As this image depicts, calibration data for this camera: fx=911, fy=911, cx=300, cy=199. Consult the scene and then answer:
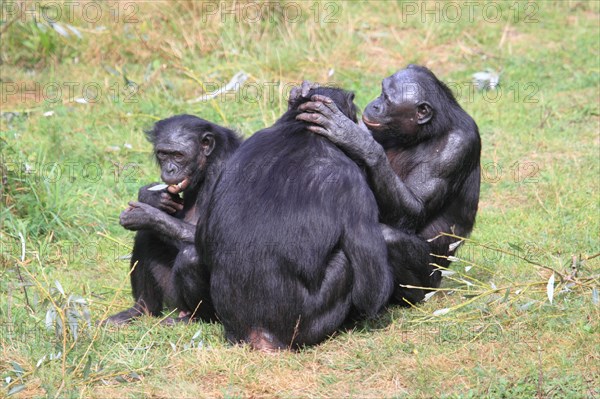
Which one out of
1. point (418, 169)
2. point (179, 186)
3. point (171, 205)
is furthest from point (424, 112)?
point (171, 205)

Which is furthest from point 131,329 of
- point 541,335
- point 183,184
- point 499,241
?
point 499,241

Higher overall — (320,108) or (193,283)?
(320,108)

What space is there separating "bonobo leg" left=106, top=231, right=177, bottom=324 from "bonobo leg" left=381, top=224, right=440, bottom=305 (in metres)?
1.52

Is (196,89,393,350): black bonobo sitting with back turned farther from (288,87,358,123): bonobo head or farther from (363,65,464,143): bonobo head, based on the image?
(363,65,464,143): bonobo head

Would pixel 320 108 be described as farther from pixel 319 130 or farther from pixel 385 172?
pixel 385 172

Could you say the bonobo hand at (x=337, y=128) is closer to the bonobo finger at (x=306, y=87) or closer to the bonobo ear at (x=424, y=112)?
the bonobo finger at (x=306, y=87)

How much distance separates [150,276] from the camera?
6281mm

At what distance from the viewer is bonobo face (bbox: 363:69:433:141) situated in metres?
6.08

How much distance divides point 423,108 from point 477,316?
145cm

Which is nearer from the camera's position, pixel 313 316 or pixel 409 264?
pixel 313 316

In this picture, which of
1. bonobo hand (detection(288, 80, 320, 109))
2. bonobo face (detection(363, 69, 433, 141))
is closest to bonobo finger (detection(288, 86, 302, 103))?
bonobo hand (detection(288, 80, 320, 109))

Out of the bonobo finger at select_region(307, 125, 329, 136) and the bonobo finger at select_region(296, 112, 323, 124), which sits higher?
the bonobo finger at select_region(296, 112, 323, 124)

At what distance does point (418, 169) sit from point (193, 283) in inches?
65.3

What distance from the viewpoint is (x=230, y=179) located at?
5.50 m
